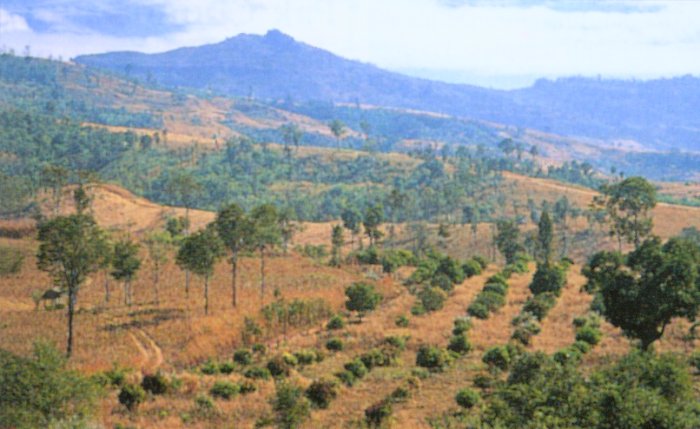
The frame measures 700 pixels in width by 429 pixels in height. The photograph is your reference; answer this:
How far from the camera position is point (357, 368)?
3716cm

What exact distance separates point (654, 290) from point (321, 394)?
61.1 ft

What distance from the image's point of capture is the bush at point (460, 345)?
137 feet

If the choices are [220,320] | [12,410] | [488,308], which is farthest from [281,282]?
[12,410]

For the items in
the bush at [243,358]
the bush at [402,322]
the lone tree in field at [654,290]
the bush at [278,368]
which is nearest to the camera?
the lone tree in field at [654,290]

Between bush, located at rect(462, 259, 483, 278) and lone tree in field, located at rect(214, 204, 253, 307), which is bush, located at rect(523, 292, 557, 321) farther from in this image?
lone tree in field, located at rect(214, 204, 253, 307)

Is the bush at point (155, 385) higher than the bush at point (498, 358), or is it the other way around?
the bush at point (498, 358)

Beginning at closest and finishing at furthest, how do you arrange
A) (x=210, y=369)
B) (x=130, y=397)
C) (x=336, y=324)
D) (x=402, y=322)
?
(x=130, y=397)
(x=210, y=369)
(x=336, y=324)
(x=402, y=322)

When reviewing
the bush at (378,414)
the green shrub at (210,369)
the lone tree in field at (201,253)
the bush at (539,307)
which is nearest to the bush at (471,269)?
the bush at (539,307)

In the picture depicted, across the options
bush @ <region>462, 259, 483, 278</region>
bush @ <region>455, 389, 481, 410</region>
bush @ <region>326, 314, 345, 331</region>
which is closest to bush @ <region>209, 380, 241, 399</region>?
bush @ <region>455, 389, 481, 410</region>

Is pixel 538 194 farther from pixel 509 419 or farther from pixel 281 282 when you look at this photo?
pixel 509 419

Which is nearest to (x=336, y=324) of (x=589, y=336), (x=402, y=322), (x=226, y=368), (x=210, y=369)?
(x=402, y=322)

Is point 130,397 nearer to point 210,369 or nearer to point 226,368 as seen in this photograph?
point 210,369

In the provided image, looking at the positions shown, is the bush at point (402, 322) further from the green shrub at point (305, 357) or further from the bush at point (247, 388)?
the bush at point (247, 388)

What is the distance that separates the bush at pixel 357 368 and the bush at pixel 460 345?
739cm
